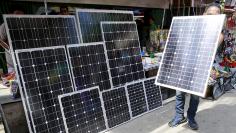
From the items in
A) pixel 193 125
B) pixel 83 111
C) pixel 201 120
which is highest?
pixel 83 111

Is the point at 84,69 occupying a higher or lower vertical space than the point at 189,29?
lower

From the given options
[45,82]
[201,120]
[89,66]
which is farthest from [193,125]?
[45,82]

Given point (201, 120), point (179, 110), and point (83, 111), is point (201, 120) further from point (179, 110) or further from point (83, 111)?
point (83, 111)

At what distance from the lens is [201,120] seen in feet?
16.9

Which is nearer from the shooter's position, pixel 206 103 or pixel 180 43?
pixel 180 43

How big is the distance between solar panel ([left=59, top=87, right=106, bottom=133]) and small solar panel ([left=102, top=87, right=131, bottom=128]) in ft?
0.51

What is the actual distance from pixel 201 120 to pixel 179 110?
75 centimetres

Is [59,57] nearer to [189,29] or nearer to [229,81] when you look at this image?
[189,29]

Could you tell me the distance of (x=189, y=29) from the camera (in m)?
4.36

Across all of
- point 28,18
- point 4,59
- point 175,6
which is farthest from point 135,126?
point 175,6

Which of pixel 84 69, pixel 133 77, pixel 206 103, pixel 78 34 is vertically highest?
pixel 78 34

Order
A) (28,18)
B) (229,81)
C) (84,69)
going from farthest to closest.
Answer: (229,81)
(84,69)
(28,18)

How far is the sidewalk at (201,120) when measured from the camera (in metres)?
4.73

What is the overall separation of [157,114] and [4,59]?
389 centimetres
